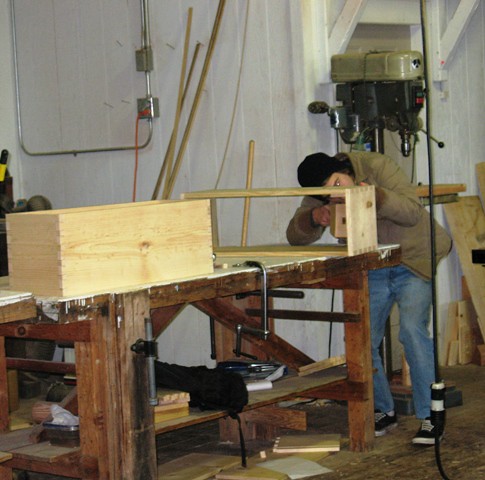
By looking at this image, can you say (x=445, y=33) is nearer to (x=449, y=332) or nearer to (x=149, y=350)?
(x=449, y=332)

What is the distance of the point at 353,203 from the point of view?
155 inches

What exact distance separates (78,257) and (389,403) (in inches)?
82.4

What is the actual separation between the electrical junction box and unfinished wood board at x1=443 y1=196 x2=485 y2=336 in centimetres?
135

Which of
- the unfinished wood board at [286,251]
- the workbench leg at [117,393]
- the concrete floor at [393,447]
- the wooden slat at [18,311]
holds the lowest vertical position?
the concrete floor at [393,447]

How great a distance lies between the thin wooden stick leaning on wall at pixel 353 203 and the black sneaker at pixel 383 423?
891mm

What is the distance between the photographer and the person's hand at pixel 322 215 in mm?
4254

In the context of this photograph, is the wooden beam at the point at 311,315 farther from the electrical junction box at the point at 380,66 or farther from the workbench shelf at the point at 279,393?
the electrical junction box at the point at 380,66

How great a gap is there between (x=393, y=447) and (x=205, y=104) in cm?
218

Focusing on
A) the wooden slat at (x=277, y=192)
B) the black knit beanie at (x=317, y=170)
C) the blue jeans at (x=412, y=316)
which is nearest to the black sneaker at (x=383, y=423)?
the blue jeans at (x=412, y=316)

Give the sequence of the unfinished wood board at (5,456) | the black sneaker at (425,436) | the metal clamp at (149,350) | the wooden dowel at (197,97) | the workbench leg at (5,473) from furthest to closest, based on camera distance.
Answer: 1. the wooden dowel at (197,97)
2. the black sneaker at (425,436)
3. the workbench leg at (5,473)
4. the unfinished wood board at (5,456)
5. the metal clamp at (149,350)

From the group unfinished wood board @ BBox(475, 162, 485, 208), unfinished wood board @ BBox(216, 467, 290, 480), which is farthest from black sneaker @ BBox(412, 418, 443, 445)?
unfinished wood board @ BBox(475, 162, 485, 208)

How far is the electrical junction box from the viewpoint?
4922 mm


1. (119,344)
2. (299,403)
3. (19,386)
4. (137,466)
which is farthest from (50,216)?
(19,386)

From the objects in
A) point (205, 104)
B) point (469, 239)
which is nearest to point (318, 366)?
point (205, 104)
